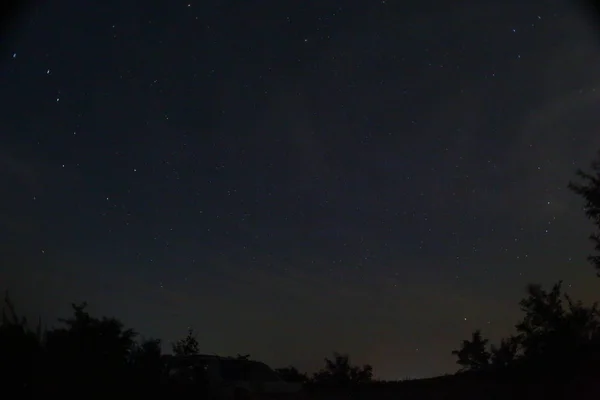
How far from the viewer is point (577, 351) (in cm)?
1655

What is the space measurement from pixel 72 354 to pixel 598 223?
24.1m

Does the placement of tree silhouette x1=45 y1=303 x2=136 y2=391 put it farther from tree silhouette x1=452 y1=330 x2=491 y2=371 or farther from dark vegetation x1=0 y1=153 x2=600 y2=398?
tree silhouette x1=452 y1=330 x2=491 y2=371

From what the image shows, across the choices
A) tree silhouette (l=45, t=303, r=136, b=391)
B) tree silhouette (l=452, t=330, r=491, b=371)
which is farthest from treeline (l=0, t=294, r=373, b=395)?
tree silhouette (l=452, t=330, r=491, b=371)

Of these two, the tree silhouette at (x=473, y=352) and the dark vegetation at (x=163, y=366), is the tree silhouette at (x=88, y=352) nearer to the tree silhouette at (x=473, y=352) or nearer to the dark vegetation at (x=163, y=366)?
the dark vegetation at (x=163, y=366)

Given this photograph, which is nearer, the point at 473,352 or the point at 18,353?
the point at 18,353

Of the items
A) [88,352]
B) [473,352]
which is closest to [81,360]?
[88,352]

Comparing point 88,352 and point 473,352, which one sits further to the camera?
point 473,352

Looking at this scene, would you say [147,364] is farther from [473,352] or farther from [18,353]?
[473,352]

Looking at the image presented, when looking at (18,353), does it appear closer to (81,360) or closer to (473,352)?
(81,360)

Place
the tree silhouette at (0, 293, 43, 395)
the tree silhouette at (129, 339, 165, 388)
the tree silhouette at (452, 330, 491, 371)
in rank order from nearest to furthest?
the tree silhouette at (0, 293, 43, 395) < the tree silhouette at (129, 339, 165, 388) < the tree silhouette at (452, 330, 491, 371)

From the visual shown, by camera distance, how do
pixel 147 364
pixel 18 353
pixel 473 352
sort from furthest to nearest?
pixel 473 352
pixel 147 364
pixel 18 353

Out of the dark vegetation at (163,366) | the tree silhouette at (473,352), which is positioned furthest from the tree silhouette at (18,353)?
the tree silhouette at (473,352)

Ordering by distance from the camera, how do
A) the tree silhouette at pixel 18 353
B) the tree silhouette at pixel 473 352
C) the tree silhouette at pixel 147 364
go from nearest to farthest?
the tree silhouette at pixel 18 353
the tree silhouette at pixel 147 364
the tree silhouette at pixel 473 352

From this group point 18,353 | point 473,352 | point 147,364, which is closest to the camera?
point 18,353
